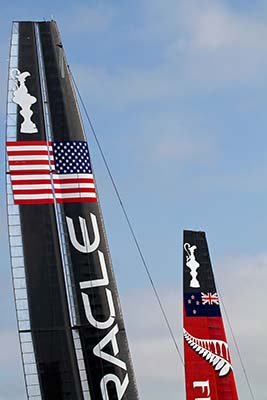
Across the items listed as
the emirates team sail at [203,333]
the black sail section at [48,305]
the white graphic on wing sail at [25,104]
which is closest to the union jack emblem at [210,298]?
the emirates team sail at [203,333]

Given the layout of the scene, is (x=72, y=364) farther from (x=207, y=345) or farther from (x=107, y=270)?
(x=207, y=345)

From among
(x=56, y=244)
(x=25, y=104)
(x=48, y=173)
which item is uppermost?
(x=25, y=104)

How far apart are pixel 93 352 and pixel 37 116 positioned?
4.61 meters

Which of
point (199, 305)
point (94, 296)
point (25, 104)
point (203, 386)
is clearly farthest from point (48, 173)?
point (203, 386)

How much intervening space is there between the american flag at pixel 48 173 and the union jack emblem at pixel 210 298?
1497 cm

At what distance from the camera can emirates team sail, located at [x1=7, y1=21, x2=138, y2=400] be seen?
1855 centimetres

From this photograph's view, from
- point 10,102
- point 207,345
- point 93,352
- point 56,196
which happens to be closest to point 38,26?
point 10,102

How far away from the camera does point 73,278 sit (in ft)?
61.6

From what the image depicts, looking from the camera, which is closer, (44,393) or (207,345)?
(44,393)

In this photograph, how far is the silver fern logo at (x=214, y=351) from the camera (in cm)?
3328

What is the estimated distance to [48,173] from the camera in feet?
63.1

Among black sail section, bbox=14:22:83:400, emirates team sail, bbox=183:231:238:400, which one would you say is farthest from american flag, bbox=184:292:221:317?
black sail section, bbox=14:22:83:400

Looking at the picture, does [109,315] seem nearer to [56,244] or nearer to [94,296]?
[94,296]

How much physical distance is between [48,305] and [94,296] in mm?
868
